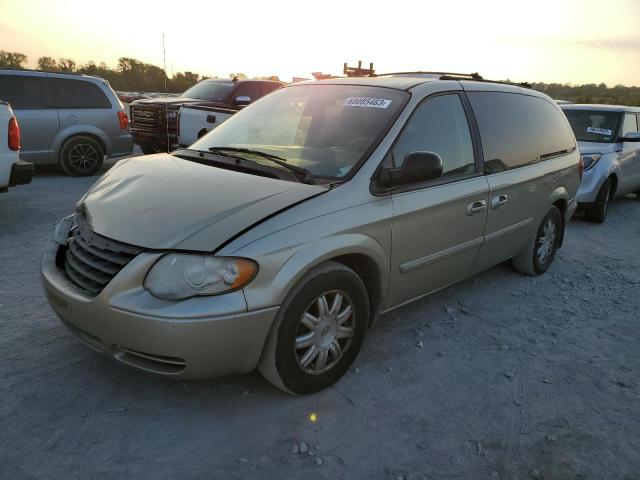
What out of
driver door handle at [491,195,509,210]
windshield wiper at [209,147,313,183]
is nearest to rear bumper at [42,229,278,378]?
windshield wiper at [209,147,313,183]

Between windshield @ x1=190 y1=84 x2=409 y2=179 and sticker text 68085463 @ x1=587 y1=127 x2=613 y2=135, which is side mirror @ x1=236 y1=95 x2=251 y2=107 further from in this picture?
sticker text 68085463 @ x1=587 y1=127 x2=613 y2=135

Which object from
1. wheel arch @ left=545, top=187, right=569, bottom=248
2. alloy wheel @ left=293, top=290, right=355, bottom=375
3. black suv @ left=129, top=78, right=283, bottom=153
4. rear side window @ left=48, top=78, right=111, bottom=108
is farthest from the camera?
black suv @ left=129, top=78, right=283, bottom=153

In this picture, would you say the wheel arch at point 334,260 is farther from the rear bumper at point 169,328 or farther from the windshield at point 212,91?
the windshield at point 212,91

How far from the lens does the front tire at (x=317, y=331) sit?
8.83 feet

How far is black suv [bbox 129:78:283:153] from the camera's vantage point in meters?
10.6

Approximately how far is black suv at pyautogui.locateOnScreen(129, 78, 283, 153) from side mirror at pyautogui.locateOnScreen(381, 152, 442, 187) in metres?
7.47

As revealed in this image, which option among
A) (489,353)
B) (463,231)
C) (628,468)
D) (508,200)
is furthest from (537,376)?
(508,200)

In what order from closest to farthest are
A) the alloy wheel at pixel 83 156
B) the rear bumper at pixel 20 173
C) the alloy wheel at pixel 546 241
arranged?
the alloy wheel at pixel 546 241, the rear bumper at pixel 20 173, the alloy wheel at pixel 83 156

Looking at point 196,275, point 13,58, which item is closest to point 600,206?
point 196,275

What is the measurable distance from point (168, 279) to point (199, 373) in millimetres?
489

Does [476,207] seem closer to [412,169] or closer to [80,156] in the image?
[412,169]

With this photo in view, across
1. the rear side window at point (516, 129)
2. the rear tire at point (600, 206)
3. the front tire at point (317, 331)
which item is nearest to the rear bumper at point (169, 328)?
the front tire at point (317, 331)

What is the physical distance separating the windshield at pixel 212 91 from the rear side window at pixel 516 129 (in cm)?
784

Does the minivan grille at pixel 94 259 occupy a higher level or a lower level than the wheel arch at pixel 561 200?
higher
